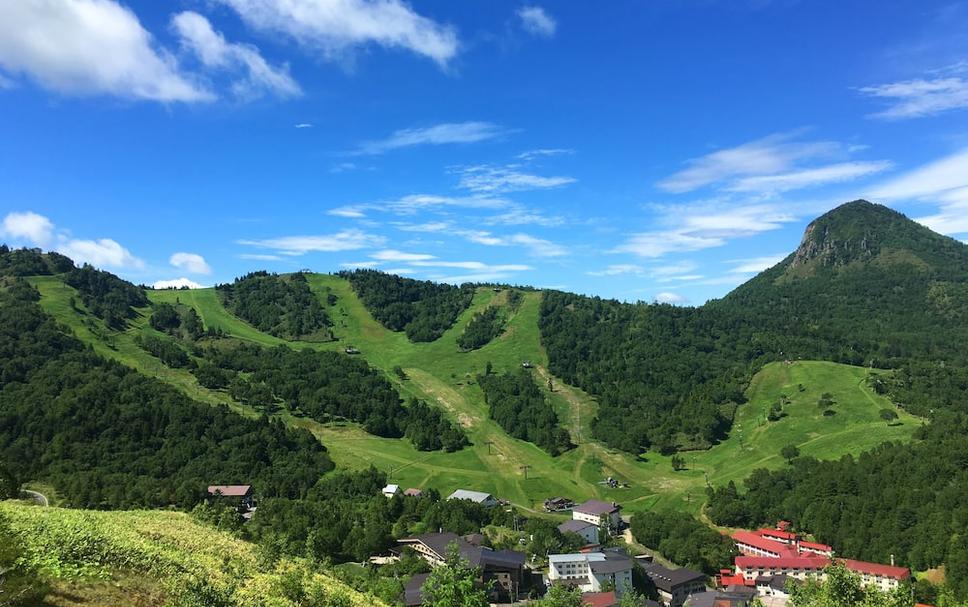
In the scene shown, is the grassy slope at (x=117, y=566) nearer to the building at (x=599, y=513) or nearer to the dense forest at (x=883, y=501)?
the dense forest at (x=883, y=501)

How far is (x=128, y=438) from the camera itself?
15925 cm

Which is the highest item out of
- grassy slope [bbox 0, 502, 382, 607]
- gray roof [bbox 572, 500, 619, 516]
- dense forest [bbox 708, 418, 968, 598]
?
grassy slope [bbox 0, 502, 382, 607]

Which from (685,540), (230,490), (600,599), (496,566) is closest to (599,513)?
(685,540)

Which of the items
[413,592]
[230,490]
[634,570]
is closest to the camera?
[413,592]

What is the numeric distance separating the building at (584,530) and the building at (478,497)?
2149cm

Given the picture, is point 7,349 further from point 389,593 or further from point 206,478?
point 389,593

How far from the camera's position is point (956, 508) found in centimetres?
11494

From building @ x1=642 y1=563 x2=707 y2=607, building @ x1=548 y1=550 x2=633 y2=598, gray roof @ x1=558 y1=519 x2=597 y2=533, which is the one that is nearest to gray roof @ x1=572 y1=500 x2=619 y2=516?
gray roof @ x1=558 y1=519 x2=597 y2=533

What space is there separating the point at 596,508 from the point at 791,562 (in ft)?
164

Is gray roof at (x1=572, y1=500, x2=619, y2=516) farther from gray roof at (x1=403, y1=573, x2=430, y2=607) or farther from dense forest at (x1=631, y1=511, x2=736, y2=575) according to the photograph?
gray roof at (x1=403, y1=573, x2=430, y2=607)

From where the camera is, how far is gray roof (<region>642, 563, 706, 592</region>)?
340 ft

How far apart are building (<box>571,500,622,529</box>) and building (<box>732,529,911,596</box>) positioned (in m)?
29.6

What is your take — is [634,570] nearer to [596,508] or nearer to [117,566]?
[596,508]

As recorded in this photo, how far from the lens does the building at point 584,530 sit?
12950cm
